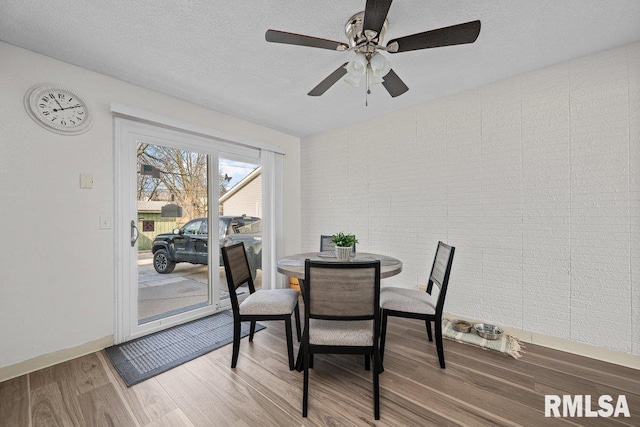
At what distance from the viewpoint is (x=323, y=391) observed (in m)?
1.72

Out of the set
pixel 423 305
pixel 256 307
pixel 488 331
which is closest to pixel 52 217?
pixel 256 307

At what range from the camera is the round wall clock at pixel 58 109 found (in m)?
1.94

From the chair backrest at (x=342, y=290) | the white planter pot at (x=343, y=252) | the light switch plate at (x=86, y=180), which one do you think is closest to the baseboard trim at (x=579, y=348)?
the white planter pot at (x=343, y=252)

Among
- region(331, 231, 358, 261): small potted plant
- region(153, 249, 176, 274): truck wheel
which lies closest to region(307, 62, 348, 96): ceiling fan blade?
region(331, 231, 358, 261): small potted plant

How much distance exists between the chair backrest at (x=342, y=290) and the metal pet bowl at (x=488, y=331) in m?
1.54

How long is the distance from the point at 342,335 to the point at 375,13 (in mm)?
1780

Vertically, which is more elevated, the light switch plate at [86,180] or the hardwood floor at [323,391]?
the light switch plate at [86,180]

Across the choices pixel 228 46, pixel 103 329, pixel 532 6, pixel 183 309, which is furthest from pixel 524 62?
pixel 103 329

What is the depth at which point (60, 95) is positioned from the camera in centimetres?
206

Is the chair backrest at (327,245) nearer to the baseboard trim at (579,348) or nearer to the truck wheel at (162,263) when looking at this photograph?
the truck wheel at (162,263)

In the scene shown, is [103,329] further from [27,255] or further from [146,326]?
[27,255]

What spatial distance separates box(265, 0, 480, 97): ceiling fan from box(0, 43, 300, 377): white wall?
1.90 meters

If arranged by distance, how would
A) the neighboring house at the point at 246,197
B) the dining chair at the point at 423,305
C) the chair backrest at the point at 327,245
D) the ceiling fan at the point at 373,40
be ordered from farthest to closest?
the neighboring house at the point at 246,197 → the chair backrest at the point at 327,245 → the dining chair at the point at 423,305 → the ceiling fan at the point at 373,40

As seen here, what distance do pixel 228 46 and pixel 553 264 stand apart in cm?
324
